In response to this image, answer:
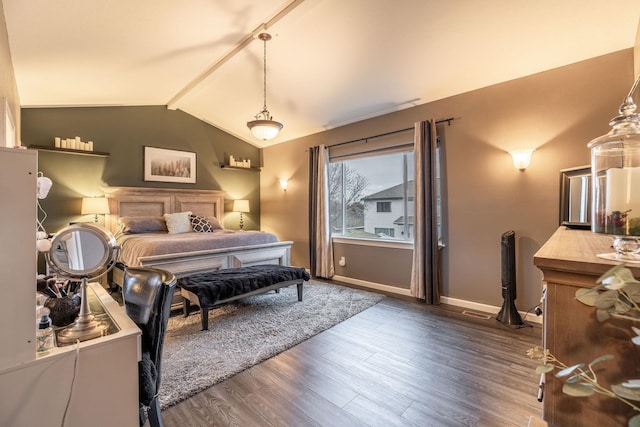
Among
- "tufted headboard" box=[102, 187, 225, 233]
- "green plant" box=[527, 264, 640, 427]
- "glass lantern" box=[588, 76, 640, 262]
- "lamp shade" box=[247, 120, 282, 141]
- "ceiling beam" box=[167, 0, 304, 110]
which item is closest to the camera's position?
"green plant" box=[527, 264, 640, 427]

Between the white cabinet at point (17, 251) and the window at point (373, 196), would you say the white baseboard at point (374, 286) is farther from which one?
the white cabinet at point (17, 251)

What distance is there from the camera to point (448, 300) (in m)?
3.51

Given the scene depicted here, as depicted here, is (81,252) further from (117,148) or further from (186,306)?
(117,148)

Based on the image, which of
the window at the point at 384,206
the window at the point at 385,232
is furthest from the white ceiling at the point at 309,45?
the window at the point at 385,232

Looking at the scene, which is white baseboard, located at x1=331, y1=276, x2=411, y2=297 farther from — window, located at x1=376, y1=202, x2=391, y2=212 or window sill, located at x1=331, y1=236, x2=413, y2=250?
window, located at x1=376, y1=202, x2=391, y2=212

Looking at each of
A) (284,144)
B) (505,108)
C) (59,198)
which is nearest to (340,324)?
(505,108)

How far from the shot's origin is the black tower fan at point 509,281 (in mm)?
2857

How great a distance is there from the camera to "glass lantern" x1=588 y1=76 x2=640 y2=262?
71 cm

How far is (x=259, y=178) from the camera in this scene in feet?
20.6

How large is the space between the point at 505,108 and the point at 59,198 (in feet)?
19.4

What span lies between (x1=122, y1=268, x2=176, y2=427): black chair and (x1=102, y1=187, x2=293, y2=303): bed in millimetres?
1963

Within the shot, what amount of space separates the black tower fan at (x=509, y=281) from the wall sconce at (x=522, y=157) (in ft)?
2.32

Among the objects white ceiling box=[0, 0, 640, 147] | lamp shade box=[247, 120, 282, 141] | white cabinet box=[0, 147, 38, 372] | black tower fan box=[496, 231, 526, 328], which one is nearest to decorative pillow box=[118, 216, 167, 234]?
white ceiling box=[0, 0, 640, 147]

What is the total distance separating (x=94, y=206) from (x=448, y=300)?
5.02 m
